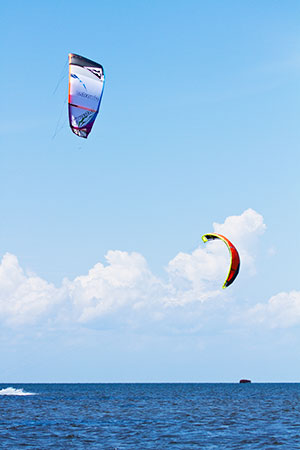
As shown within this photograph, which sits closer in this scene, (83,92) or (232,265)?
(83,92)

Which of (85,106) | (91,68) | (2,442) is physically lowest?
(2,442)

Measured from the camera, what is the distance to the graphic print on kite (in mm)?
35094

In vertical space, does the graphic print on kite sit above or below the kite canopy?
above

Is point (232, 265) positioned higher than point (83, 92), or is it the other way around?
point (83, 92)

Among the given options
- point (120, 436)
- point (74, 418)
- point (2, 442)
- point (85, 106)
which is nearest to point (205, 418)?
point (74, 418)

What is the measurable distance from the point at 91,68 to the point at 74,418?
91.5 feet

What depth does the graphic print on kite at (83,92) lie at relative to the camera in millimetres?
35094

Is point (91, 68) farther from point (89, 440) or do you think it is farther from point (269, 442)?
point (269, 442)

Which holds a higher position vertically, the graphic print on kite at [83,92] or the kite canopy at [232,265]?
the graphic print on kite at [83,92]

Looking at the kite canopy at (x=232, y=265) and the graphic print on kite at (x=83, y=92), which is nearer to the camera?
the graphic print on kite at (x=83, y=92)

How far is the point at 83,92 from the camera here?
3562 centimetres

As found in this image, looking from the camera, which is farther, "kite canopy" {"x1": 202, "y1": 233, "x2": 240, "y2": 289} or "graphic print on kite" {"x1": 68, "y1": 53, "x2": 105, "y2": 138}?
"kite canopy" {"x1": 202, "y1": 233, "x2": 240, "y2": 289}

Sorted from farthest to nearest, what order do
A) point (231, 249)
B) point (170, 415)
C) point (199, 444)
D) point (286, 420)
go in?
point (170, 415) < point (286, 420) < point (231, 249) < point (199, 444)

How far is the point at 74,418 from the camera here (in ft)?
157
